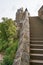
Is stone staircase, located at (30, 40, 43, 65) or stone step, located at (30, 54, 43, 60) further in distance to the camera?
stone step, located at (30, 54, 43, 60)

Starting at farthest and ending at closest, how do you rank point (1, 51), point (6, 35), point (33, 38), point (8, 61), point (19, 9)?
point (19, 9) < point (6, 35) < point (1, 51) < point (8, 61) < point (33, 38)

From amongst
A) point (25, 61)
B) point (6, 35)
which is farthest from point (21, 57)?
point (6, 35)

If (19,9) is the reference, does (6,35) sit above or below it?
below

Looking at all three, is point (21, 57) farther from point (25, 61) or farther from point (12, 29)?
point (12, 29)

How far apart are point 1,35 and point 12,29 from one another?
1.45 metres

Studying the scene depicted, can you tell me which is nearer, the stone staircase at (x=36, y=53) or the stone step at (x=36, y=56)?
the stone staircase at (x=36, y=53)

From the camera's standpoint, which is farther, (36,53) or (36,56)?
(36,53)

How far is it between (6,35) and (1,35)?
87cm

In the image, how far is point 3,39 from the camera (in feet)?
56.6

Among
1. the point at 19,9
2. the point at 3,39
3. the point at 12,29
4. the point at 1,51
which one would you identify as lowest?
the point at 1,51

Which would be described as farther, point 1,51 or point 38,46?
point 1,51

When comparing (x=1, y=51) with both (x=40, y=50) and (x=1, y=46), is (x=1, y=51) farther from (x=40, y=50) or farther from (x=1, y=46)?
(x=40, y=50)

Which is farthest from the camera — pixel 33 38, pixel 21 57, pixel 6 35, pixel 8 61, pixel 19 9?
pixel 19 9

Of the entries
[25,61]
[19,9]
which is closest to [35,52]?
[25,61]
